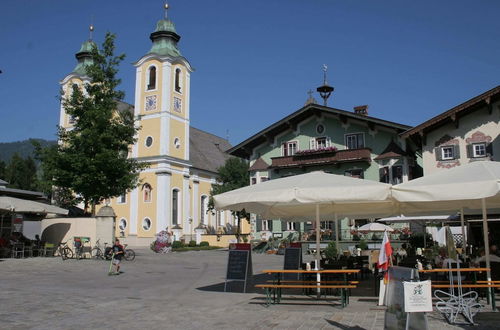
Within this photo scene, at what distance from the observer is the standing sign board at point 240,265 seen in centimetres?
1241

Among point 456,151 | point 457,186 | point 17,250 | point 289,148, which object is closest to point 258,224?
point 289,148

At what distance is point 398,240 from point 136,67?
100 ft

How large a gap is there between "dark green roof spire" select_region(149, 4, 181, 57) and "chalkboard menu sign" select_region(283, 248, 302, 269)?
36617mm

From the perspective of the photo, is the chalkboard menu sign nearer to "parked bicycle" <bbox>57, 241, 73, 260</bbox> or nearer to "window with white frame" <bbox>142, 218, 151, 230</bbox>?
"parked bicycle" <bbox>57, 241, 73, 260</bbox>

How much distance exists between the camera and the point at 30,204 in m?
23.0

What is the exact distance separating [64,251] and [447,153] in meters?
22.0

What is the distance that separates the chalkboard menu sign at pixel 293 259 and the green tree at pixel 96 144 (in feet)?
46.5

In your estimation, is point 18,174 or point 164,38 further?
point 18,174

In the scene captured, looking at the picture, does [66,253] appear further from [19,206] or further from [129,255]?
[19,206]

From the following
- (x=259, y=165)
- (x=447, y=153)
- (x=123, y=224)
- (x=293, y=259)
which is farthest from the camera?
(x=123, y=224)

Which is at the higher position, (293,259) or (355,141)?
(355,141)

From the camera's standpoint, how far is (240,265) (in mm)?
12523

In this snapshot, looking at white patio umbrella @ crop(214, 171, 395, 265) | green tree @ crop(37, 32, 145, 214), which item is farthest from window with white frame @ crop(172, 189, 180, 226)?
white patio umbrella @ crop(214, 171, 395, 265)

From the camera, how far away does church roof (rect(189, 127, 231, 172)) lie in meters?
54.3
